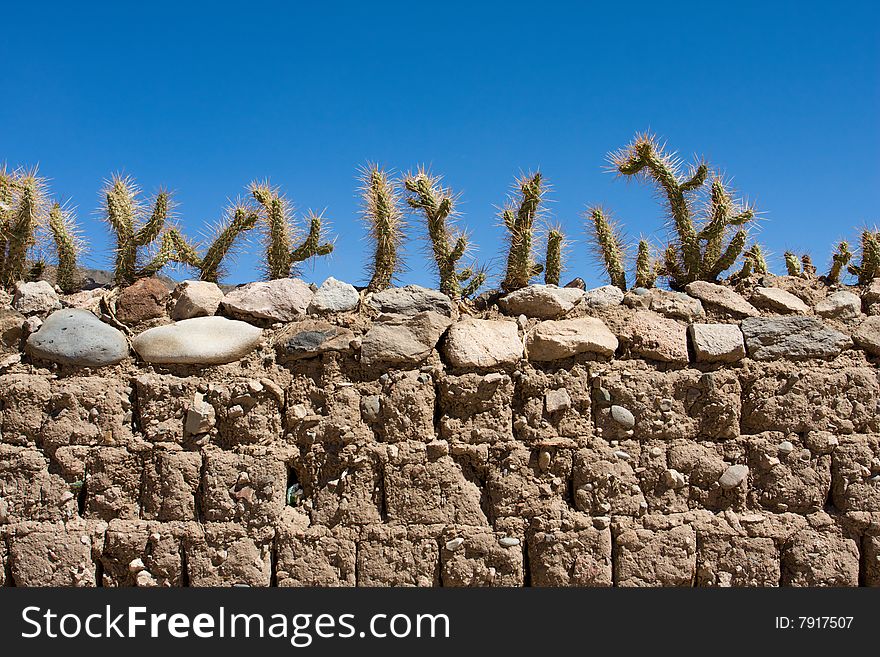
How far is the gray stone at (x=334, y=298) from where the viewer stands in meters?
3.42

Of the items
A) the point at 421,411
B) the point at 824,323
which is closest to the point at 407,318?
the point at 421,411

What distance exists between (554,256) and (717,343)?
828 mm

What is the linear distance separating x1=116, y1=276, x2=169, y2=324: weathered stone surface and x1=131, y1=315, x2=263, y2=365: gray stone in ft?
0.41

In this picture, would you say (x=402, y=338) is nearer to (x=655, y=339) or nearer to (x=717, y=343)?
(x=655, y=339)

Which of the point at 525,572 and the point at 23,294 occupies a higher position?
the point at 23,294

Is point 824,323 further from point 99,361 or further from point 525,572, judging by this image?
point 99,361

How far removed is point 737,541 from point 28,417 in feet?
9.95

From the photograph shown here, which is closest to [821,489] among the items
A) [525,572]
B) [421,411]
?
[525,572]

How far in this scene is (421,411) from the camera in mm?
3184

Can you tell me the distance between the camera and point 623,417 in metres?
3.21

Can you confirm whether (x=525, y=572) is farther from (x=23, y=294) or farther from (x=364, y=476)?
(x=23, y=294)

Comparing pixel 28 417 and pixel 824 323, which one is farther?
pixel 824 323

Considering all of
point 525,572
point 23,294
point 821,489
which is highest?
point 23,294

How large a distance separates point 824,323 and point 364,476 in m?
2.19
